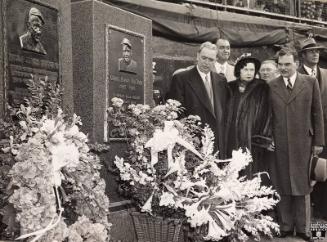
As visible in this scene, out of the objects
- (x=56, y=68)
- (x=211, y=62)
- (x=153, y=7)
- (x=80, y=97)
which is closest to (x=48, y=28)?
(x=56, y=68)

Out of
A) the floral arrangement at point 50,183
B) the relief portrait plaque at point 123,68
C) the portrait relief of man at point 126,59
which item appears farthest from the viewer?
the portrait relief of man at point 126,59

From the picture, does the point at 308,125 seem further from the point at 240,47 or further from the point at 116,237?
the point at 116,237

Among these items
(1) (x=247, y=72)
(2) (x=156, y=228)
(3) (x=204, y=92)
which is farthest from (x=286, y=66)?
(2) (x=156, y=228)

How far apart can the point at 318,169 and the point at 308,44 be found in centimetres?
222

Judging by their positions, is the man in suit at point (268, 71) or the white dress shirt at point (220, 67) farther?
the man in suit at point (268, 71)

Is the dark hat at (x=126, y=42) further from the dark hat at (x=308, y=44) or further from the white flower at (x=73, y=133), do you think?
the dark hat at (x=308, y=44)

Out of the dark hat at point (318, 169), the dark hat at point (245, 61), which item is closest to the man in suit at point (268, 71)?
the dark hat at point (245, 61)

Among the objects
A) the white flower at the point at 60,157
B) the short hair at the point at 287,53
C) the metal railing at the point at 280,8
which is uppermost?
the metal railing at the point at 280,8

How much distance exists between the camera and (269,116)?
7105mm

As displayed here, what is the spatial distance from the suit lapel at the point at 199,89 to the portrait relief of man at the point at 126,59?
4.71 feet

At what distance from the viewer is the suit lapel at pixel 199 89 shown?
693cm

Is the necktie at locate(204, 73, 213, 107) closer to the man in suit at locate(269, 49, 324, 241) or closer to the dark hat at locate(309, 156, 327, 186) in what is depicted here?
the man in suit at locate(269, 49, 324, 241)

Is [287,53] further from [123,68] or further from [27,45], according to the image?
[27,45]

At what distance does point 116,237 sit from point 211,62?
3103mm
